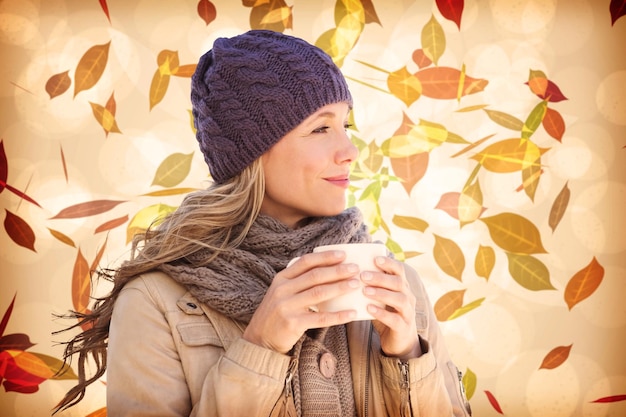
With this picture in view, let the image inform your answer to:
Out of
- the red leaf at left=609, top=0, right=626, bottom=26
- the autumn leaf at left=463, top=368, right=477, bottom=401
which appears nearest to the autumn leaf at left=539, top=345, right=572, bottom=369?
→ the autumn leaf at left=463, top=368, right=477, bottom=401

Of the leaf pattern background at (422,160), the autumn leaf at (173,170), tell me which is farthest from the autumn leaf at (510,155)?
the autumn leaf at (173,170)

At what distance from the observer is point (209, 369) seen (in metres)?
1.30

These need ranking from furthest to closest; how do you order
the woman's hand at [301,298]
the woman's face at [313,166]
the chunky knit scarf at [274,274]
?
the woman's face at [313,166]
the chunky knit scarf at [274,274]
the woman's hand at [301,298]

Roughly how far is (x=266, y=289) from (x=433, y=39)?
2.02m

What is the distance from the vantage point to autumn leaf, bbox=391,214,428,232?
2.94 m

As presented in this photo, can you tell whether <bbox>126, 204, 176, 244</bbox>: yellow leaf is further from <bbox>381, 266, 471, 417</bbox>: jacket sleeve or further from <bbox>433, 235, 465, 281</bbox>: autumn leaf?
<bbox>381, 266, 471, 417</bbox>: jacket sleeve

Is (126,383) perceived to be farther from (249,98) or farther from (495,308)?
(495,308)

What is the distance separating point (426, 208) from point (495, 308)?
0.58 meters

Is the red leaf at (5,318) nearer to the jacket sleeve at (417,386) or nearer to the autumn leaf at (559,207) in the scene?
the jacket sleeve at (417,386)

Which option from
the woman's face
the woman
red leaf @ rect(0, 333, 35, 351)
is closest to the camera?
the woman

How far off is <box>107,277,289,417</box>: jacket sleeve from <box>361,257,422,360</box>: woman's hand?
8.4 inches

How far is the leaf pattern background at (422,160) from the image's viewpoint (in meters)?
2.87

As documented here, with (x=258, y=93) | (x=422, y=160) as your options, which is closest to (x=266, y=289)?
(x=258, y=93)

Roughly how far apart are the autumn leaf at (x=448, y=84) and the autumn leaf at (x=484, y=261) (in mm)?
758
